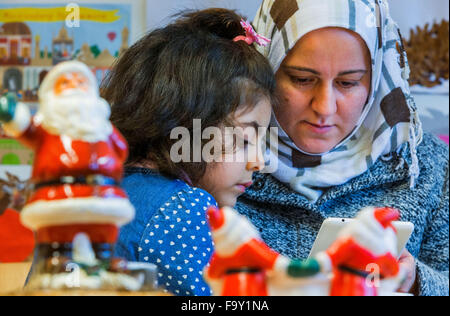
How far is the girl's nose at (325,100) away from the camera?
1.13 m

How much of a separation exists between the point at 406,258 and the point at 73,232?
2.86 ft

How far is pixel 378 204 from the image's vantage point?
1309mm

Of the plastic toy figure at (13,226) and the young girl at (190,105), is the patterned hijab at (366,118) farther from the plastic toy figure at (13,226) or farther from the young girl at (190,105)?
the plastic toy figure at (13,226)

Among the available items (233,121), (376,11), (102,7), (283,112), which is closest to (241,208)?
(283,112)

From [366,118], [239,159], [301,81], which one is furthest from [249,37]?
[366,118]

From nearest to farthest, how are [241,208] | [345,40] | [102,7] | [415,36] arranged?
[345,40], [241,208], [102,7], [415,36]

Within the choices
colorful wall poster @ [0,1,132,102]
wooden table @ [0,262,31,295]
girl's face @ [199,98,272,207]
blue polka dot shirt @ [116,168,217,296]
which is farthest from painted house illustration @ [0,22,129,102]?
blue polka dot shirt @ [116,168,217,296]

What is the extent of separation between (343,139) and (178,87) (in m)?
0.45

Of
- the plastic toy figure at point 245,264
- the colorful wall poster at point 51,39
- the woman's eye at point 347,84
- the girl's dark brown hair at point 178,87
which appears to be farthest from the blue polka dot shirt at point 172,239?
the colorful wall poster at point 51,39

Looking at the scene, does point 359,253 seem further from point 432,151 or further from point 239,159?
point 432,151

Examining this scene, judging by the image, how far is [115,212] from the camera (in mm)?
399

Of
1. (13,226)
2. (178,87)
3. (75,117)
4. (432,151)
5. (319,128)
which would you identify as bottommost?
(13,226)

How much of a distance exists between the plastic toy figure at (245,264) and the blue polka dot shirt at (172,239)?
0.37 meters
